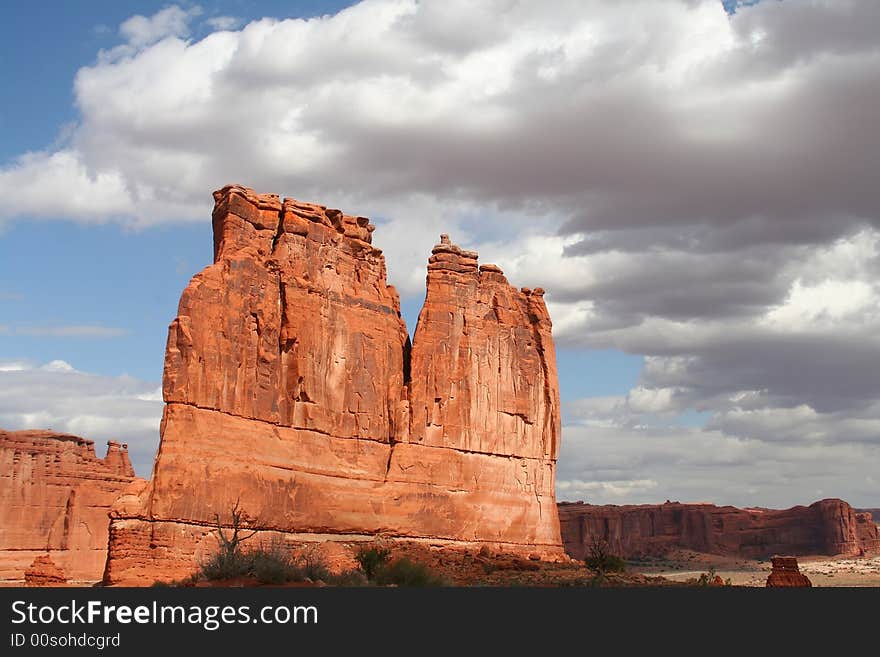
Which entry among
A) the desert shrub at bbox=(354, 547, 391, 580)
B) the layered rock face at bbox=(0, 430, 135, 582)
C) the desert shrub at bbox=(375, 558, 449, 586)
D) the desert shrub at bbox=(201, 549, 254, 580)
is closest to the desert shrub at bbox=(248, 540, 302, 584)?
the desert shrub at bbox=(201, 549, 254, 580)

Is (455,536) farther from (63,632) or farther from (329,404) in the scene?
(63,632)

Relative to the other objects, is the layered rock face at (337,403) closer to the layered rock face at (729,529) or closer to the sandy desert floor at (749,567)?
the sandy desert floor at (749,567)

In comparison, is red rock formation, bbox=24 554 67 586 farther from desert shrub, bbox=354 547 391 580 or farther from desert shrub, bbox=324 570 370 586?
desert shrub, bbox=324 570 370 586

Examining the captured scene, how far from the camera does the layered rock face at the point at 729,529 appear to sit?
11412 cm

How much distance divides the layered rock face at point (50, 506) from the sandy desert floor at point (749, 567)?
39.7 metres

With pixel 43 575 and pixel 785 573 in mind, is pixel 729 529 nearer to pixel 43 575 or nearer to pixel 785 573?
pixel 785 573

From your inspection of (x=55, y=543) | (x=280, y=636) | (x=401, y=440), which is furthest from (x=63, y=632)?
(x=55, y=543)

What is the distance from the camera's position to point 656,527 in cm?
11681

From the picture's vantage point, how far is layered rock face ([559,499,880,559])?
114 metres

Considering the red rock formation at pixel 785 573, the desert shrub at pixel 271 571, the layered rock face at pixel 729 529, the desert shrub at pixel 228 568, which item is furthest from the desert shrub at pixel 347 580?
the layered rock face at pixel 729 529

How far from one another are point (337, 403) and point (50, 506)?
27088mm

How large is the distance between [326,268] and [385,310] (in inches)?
189

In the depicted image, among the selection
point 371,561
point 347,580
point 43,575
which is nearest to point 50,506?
point 43,575

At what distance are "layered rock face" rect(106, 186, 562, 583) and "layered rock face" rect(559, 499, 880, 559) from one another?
52.0m
